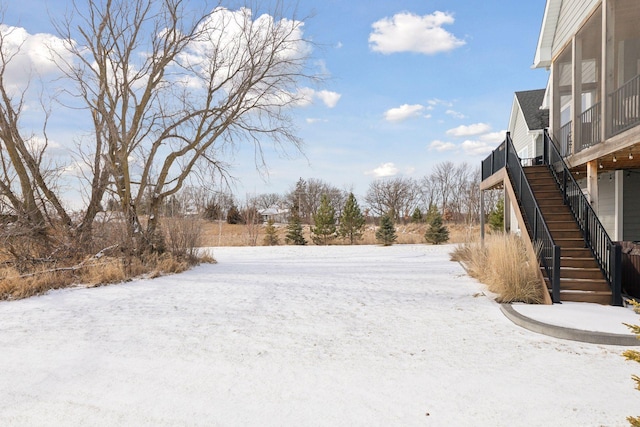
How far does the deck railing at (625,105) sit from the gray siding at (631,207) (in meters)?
2.44

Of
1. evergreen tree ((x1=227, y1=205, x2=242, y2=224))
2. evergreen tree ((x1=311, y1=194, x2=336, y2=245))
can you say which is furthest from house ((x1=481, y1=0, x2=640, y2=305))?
evergreen tree ((x1=227, y1=205, x2=242, y2=224))

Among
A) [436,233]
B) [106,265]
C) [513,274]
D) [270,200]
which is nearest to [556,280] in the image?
[513,274]

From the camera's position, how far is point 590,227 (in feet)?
22.5

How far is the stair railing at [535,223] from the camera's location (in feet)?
18.5

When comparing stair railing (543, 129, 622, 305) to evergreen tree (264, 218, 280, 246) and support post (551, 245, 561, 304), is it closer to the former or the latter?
support post (551, 245, 561, 304)

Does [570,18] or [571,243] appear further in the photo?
[570,18]

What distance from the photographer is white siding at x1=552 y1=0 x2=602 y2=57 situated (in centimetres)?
772

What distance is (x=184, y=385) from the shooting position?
324 cm

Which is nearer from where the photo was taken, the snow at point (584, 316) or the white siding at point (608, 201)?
the snow at point (584, 316)

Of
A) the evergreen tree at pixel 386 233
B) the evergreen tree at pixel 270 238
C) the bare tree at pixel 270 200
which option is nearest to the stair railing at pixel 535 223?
the evergreen tree at pixel 386 233

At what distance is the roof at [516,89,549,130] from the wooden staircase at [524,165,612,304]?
799cm

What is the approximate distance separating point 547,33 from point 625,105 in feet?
13.0

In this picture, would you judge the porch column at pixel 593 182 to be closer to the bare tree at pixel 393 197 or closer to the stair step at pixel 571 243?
the stair step at pixel 571 243

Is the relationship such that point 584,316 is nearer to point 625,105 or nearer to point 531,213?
point 531,213
